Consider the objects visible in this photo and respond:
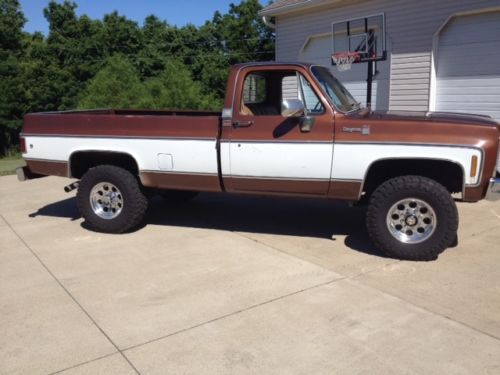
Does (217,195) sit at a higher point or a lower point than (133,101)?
lower

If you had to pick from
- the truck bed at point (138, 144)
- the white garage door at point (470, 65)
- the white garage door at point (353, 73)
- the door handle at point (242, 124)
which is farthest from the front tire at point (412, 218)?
the white garage door at point (353, 73)

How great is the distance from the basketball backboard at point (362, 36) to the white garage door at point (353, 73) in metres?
0.47

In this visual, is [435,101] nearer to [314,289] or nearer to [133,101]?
[314,289]

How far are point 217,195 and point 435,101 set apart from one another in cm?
577

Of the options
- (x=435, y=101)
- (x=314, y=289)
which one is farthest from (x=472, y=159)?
(x=435, y=101)

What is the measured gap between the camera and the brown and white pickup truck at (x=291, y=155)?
4945 mm

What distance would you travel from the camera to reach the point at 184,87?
18078 millimetres

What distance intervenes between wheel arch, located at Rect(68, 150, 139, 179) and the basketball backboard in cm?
650

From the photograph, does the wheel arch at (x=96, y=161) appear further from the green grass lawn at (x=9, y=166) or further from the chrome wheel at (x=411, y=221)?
the green grass lawn at (x=9, y=166)

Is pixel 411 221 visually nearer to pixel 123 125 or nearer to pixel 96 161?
pixel 123 125

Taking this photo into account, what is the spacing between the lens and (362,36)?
476 inches

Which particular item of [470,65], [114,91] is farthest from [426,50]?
[114,91]

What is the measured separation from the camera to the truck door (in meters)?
5.29

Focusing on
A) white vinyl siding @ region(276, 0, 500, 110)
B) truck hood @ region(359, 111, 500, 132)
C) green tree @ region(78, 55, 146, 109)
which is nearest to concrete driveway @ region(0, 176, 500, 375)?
truck hood @ region(359, 111, 500, 132)
